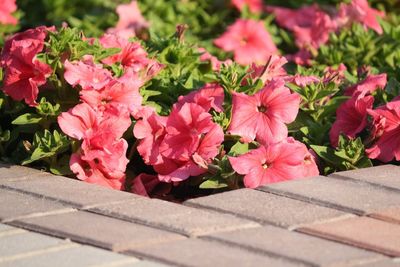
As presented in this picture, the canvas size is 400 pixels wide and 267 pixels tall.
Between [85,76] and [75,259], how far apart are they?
0.89 meters

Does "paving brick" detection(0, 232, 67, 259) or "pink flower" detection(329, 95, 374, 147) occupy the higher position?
"paving brick" detection(0, 232, 67, 259)

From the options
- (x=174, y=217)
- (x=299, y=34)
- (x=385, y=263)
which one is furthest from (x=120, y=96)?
(x=299, y=34)

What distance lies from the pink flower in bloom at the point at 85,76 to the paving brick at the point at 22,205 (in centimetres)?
41

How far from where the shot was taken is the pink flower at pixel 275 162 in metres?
2.93

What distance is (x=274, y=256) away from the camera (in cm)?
232

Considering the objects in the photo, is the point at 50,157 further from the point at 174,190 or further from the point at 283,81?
the point at 283,81

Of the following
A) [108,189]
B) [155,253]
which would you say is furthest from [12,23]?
[155,253]

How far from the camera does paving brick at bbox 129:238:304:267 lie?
2.28 m

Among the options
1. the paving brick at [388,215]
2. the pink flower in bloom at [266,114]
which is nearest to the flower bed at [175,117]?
the pink flower in bloom at [266,114]

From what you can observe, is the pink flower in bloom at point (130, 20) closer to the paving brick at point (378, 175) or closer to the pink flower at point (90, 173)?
the pink flower at point (90, 173)

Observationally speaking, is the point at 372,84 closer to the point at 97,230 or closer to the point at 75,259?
the point at 97,230

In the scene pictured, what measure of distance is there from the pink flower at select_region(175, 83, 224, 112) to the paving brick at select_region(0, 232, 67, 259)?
753mm

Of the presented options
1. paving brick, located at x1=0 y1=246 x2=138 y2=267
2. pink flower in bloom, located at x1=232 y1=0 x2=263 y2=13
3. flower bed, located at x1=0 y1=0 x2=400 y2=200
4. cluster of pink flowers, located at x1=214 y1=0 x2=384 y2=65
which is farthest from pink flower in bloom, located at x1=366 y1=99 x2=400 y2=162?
pink flower in bloom, located at x1=232 y1=0 x2=263 y2=13

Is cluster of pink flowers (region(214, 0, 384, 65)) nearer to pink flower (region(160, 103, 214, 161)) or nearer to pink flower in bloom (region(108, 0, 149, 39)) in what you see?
pink flower in bloom (region(108, 0, 149, 39))
